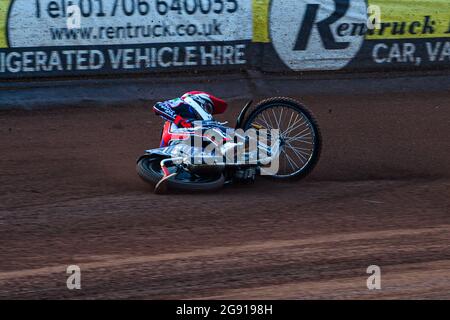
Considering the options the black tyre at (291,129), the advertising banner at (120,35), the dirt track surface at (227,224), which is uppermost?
the advertising banner at (120,35)

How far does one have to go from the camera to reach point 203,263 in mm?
5789

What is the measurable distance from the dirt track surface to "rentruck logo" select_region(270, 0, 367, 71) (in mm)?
2736

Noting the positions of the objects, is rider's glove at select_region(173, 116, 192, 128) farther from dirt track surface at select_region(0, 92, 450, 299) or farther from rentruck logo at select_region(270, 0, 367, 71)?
rentruck logo at select_region(270, 0, 367, 71)

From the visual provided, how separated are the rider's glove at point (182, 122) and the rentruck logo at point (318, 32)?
17.8 feet

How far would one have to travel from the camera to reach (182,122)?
781cm

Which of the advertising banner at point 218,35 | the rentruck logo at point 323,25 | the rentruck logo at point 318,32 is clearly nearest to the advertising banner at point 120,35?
the advertising banner at point 218,35

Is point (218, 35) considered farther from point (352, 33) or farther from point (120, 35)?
point (352, 33)

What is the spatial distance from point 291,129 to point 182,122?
1.12 metres

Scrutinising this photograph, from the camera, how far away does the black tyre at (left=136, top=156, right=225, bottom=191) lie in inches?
300

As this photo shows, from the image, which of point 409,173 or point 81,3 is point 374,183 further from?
point 81,3

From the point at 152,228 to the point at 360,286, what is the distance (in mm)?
2060

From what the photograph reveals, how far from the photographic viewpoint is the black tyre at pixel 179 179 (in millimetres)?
7625

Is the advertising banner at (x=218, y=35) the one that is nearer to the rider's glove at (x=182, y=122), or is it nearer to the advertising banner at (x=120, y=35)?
the advertising banner at (x=120, y=35)

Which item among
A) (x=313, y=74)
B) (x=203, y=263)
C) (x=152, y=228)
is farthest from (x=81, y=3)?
(x=203, y=263)
